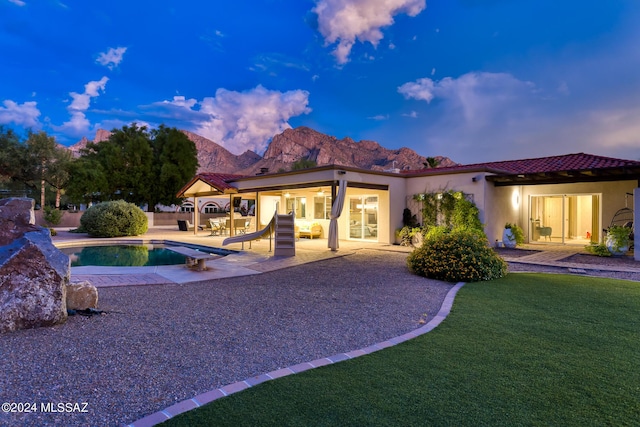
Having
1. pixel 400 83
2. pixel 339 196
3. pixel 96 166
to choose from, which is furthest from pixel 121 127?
pixel 339 196

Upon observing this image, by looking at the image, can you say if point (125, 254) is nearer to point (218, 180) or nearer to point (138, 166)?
point (218, 180)

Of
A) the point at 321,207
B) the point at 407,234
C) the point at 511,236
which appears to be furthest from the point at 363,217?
the point at 511,236

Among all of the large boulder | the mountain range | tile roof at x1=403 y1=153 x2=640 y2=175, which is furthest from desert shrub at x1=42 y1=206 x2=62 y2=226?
the mountain range

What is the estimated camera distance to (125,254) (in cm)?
1298

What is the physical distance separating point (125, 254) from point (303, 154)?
56.0 meters

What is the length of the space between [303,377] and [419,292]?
392 centimetres

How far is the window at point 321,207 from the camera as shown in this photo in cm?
1723

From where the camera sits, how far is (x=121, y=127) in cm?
3177

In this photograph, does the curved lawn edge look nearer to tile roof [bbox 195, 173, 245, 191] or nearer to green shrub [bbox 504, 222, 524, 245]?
green shrub [bbox 504, 222, 524, 245]

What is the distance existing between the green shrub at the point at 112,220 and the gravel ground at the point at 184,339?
43.6 ft

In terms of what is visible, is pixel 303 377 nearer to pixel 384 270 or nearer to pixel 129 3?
pixel 384 270

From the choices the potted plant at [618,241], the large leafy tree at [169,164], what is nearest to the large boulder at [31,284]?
the potted plant at [618,241]

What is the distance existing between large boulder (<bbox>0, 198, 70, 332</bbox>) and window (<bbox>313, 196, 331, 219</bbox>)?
13.3m

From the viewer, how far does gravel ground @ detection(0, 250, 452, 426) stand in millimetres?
2648
